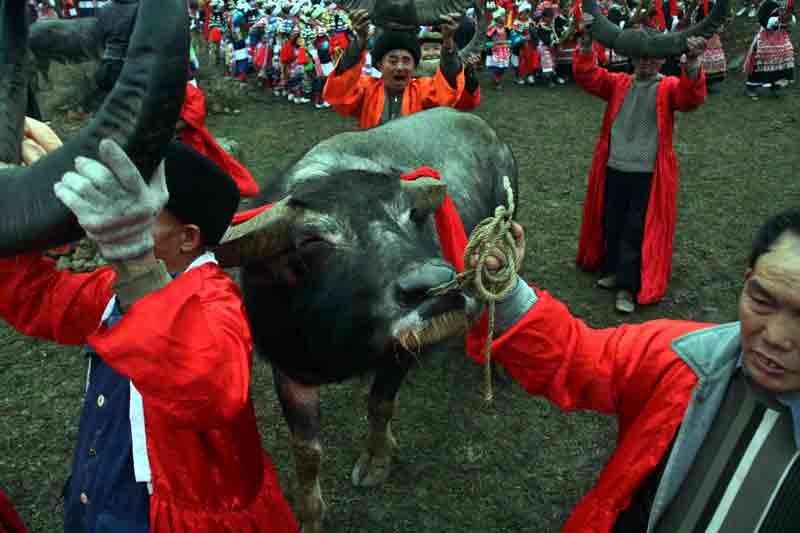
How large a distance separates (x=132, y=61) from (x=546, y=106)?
495 inches

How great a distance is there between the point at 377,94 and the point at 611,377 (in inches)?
157

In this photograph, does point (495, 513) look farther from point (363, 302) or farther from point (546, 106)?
point (546, 106)

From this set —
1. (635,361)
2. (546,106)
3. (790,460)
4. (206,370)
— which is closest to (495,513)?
(635,361)

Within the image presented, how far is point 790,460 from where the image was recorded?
161 cm

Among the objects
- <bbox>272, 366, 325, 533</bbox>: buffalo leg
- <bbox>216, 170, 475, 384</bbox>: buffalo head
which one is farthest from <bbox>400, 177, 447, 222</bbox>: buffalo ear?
<bbox>272, 366, 325, 533</bbox>: buffalo leg

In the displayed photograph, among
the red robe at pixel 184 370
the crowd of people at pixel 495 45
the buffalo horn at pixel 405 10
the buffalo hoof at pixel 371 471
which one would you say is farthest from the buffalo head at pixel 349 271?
the crowd of people at pixel 495 45

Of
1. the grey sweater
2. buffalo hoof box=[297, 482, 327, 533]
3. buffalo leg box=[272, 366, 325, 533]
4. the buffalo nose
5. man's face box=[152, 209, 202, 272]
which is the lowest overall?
buffalo hoof box=[297, 482, 327, 533]

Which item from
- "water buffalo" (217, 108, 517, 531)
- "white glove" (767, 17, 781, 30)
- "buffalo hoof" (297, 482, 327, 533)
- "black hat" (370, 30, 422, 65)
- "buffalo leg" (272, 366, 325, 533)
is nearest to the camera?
"water buffalo" (217, 108, 517, 531)

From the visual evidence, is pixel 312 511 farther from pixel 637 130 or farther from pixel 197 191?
pixel 637 130

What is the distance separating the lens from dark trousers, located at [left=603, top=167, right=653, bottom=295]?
17.6ft

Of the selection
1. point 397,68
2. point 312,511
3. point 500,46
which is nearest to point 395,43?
point 397,68

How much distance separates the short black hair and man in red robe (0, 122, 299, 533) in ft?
4.82

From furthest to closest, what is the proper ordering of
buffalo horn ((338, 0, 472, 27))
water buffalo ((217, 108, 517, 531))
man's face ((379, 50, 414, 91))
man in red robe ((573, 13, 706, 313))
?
man in red robe ((573, 13, 706, 313)), man's face ((379, 50, 414, 91)), buffalo horn ((338, 0, 472, 27)), water buffalo ((217, 108, 517, 531))

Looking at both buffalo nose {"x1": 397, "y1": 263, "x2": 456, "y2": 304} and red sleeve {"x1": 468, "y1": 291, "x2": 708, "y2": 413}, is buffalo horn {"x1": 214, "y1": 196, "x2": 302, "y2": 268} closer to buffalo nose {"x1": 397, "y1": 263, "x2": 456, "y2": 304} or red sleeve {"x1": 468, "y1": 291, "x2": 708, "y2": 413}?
buffalo nose {"x1": 397, "y1": 263, "x2": 456, "y2": 304}
